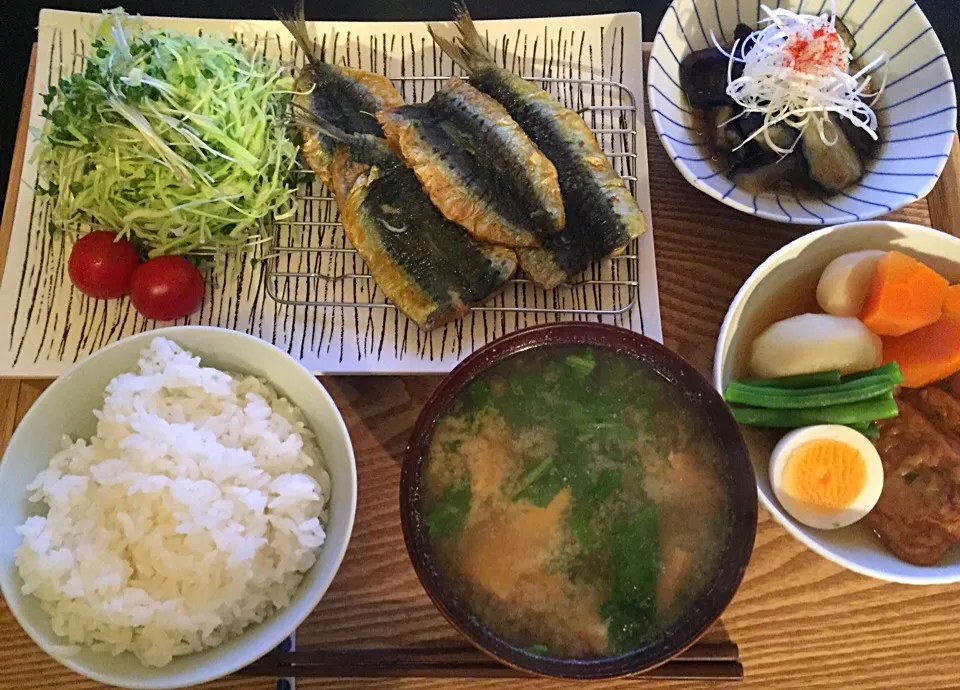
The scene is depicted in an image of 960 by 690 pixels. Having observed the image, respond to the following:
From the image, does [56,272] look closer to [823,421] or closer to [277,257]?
[277,257]

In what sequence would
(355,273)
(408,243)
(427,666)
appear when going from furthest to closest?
(355,273) < (408,243) < (427,666)

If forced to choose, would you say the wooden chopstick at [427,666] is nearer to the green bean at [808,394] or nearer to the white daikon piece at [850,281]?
the green bean at [808,394]

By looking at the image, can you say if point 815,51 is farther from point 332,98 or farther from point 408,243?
point 332,98

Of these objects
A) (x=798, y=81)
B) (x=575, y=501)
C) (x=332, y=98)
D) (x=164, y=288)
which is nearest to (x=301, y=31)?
(x=332, y=98)

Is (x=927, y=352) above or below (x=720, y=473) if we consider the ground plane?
above

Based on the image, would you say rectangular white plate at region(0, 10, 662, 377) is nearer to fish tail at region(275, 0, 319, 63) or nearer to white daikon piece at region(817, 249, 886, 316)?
fish tail at region(275, 0, 319, 63)

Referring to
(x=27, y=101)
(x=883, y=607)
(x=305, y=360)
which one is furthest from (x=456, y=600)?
(x=27, y=101)
